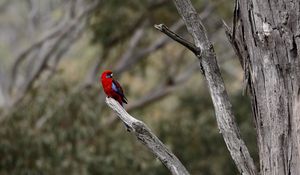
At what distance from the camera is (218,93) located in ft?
14.8

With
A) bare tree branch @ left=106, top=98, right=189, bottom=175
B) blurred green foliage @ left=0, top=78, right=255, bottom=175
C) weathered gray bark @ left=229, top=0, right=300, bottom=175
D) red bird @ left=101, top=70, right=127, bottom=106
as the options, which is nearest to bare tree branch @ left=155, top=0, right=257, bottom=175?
weathered gray bark @ left=229, top=0, right=300, bottom=175

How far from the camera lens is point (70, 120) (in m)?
12.2

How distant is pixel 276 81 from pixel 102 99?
9.75 metres

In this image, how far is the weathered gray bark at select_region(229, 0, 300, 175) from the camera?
4367mm

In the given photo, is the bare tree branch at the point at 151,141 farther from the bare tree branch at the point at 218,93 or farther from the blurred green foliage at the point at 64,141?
the blurred green foliage at the point at 64,141

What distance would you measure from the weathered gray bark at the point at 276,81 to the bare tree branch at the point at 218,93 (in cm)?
15

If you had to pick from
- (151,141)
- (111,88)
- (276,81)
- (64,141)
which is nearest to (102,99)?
(64,141)

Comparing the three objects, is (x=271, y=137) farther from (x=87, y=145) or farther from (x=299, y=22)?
(x=87, y=145)

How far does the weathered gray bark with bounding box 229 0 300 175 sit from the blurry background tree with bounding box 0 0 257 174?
7.56m

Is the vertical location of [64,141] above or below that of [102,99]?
below

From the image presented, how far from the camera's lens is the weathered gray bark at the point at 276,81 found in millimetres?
4367

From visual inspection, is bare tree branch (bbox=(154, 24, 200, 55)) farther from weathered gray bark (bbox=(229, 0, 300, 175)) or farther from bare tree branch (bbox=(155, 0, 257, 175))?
weathered gray bark (bbox=(229, 0, 300, 175))

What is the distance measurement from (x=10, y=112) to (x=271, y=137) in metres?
8.41

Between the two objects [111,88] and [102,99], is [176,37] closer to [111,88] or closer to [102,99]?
[111,88]
